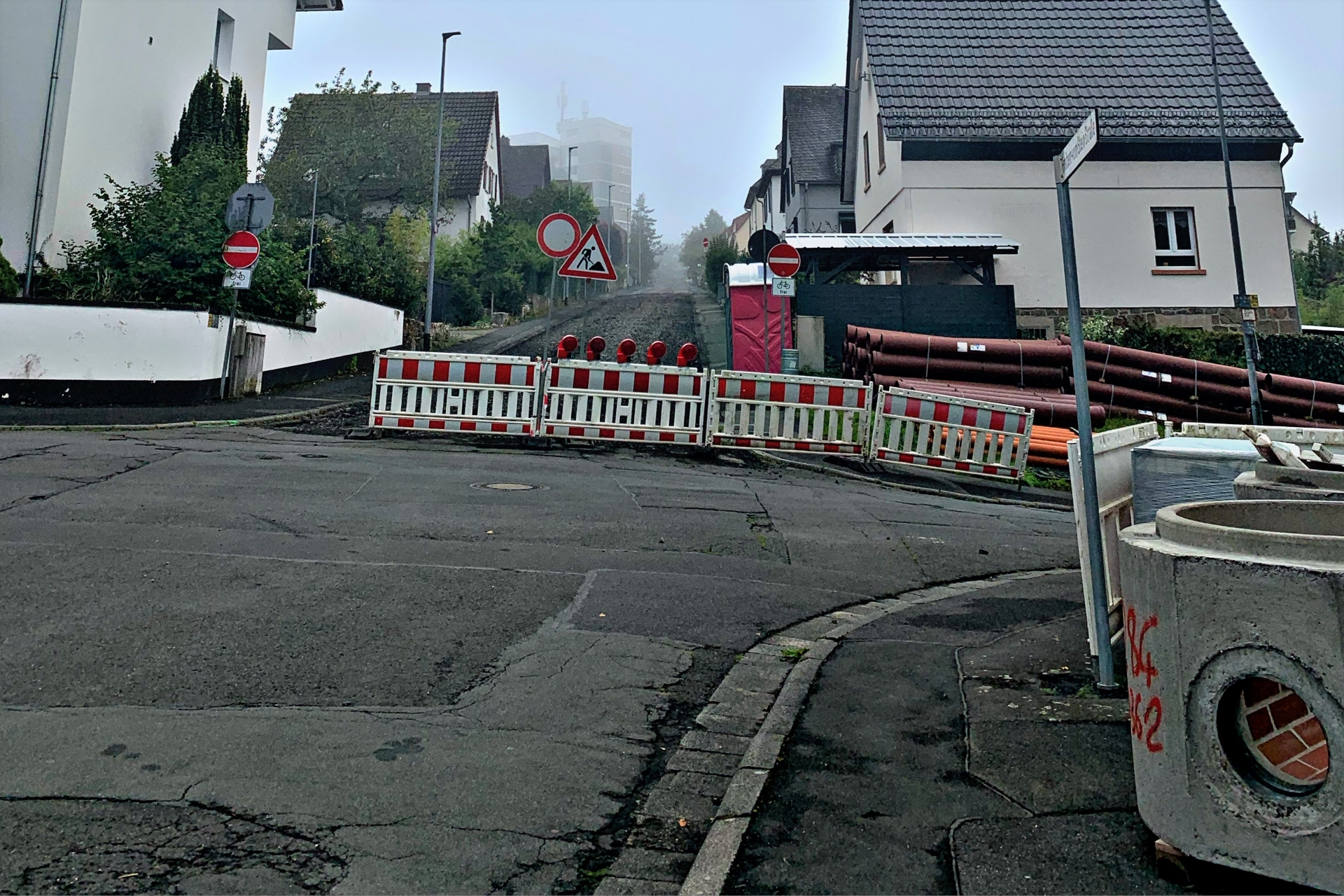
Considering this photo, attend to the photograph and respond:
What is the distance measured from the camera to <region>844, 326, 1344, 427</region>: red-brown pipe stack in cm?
1872

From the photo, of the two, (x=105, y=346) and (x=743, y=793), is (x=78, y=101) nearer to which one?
(x=105, y=346)

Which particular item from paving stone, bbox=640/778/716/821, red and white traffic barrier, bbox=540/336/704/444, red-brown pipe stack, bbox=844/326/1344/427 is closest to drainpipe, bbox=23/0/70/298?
red and white traffic barrier, bbox=540/336/704/444

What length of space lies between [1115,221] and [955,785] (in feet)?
83.4

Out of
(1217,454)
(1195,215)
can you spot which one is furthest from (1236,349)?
(1217,454)

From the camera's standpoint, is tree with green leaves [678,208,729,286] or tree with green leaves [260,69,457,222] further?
tree with green leaves [678,208,729,286]

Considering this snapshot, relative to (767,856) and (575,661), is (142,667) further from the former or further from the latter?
(767,856)

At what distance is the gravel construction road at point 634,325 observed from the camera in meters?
29.6

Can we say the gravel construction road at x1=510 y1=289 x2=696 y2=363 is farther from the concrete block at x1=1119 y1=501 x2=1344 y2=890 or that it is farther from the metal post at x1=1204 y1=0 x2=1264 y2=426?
the concrete block at x1=1119 y1=501 x2=1344 y2=890

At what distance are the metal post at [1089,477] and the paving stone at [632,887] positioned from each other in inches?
103

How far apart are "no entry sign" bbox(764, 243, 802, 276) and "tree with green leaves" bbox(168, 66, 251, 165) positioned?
43.7 ft

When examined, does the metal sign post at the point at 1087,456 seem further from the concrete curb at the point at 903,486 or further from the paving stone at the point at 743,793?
the concrete curb at the point at 903,486

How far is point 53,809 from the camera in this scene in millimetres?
3365

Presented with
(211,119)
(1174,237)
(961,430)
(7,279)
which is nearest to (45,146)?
(7,279)

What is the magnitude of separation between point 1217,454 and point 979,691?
5.57 feet
